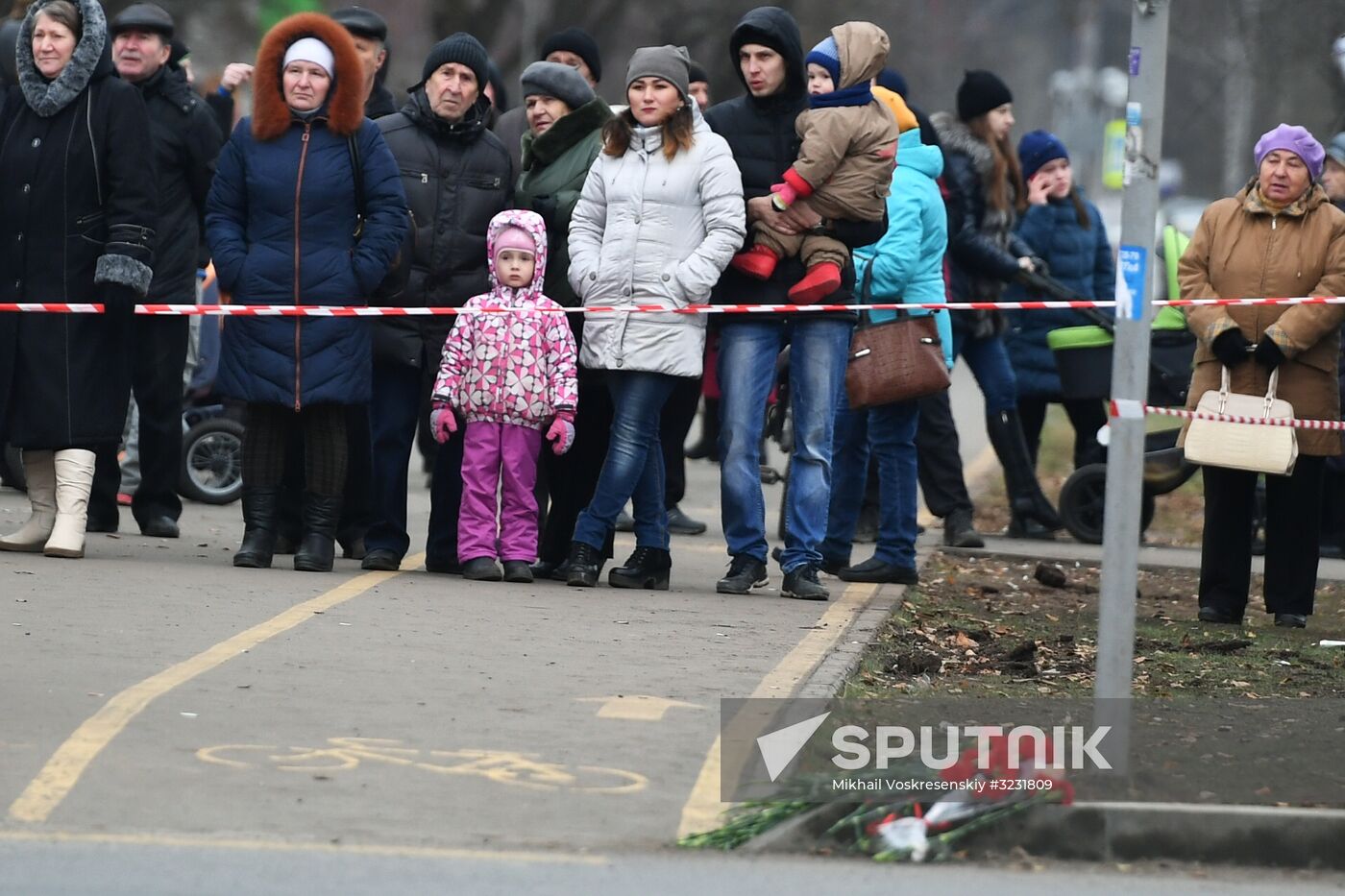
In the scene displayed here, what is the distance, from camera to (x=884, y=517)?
35.3 ft

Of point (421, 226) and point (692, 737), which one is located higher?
point (421, 226)

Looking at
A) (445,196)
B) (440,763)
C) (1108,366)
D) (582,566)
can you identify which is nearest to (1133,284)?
(440,763)

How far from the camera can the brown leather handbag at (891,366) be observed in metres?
10.3

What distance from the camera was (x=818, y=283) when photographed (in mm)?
9562

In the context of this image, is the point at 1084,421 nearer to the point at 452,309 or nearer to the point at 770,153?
the point at 770,153

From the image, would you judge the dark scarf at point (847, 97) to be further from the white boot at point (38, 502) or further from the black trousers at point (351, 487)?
the white boot at point (38, 502)

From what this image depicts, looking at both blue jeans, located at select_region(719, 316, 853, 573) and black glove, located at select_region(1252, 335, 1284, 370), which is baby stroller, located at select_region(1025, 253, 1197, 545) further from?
blue jeans, located at select_region(719, 316, 853, 573)

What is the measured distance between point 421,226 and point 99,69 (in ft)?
4.64

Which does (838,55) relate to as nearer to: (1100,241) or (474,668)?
(474,668)

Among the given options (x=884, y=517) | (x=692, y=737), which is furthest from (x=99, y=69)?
(x=692, y=737)

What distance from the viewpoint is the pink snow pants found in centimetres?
990

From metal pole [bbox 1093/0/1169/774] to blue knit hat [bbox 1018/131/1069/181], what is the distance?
670 cm

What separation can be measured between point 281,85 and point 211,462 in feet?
12.4

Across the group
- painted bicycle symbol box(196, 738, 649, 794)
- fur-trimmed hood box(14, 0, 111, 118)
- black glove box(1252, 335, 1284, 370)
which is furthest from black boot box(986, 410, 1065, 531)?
painted bicycle symbol box(196, 738, 649, 794)
